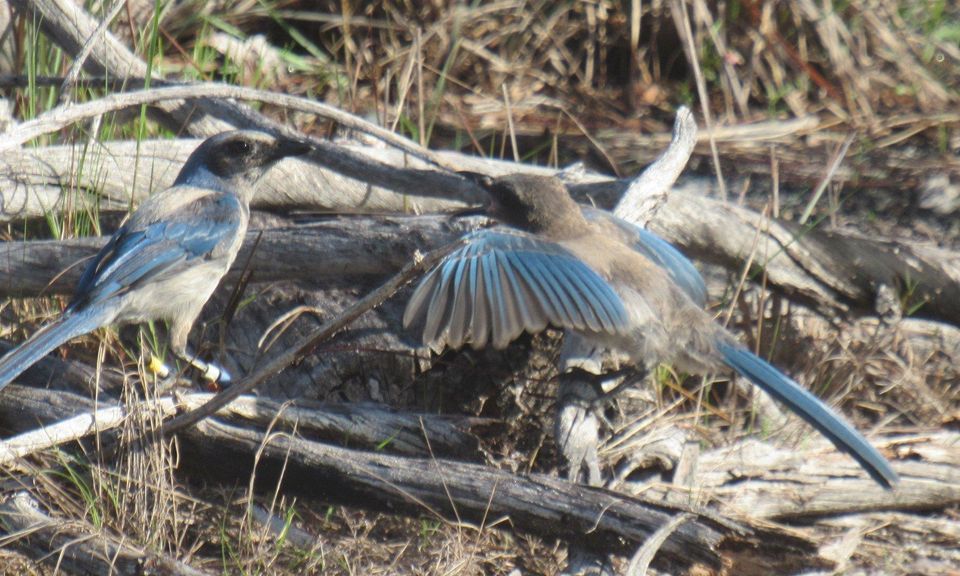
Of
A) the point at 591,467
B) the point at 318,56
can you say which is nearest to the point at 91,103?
the point at 591,467

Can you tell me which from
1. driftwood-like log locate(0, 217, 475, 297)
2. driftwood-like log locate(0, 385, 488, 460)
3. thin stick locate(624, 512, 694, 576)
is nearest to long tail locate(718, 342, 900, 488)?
thin stick locate(624, 512, 694, 576)

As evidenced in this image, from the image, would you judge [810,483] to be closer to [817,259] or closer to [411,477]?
[817,259]

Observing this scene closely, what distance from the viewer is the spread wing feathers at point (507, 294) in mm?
3832

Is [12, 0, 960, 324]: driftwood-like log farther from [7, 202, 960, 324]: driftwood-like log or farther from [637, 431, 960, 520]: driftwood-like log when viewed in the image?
[637, 431, 960, 520]: driftwood-like log

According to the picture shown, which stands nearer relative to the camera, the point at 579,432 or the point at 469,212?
the point at 579,432

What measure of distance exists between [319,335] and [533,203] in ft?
4.07

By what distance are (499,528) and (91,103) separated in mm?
2101

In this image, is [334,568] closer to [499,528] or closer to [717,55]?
[499,528]

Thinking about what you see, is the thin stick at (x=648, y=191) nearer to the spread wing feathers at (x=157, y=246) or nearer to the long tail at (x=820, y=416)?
the long tail at (x=820, y=416)

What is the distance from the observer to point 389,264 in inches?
179

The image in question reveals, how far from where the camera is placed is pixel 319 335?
11.9ft

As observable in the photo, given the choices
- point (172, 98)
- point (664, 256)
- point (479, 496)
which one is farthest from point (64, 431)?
point (664, 256)

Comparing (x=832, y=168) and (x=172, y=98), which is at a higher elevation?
(x=832, y=168)

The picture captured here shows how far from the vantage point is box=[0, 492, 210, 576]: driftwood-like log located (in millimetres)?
3492
